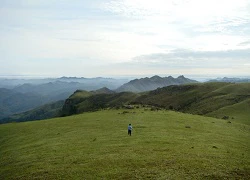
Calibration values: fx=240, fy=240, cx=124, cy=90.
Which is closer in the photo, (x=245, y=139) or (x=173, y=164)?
(x=173, y=164)

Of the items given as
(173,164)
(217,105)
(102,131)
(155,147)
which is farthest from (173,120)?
(217,105)

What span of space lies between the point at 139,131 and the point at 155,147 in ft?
38.8

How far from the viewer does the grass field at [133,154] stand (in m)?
28.5

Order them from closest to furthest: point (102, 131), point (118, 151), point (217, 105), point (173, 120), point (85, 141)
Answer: point (118, 151) → point (85, 141) → point (102, 131) → point (173, 120) → point (217, 105)

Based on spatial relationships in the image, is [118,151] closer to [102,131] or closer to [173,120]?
[102,131]

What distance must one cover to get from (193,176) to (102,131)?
27176 millimetres

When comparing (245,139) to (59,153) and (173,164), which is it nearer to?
(173,164)

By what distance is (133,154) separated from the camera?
3384 cm

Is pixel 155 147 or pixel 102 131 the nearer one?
pixel 155 147

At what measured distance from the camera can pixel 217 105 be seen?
115 m

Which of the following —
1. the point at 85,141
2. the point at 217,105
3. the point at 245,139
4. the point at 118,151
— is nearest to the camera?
the point at 118,151

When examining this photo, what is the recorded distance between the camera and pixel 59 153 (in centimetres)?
3772

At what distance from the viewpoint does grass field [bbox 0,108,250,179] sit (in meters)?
28.5

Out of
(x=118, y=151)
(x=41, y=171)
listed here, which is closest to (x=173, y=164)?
(x=118, y=151)
